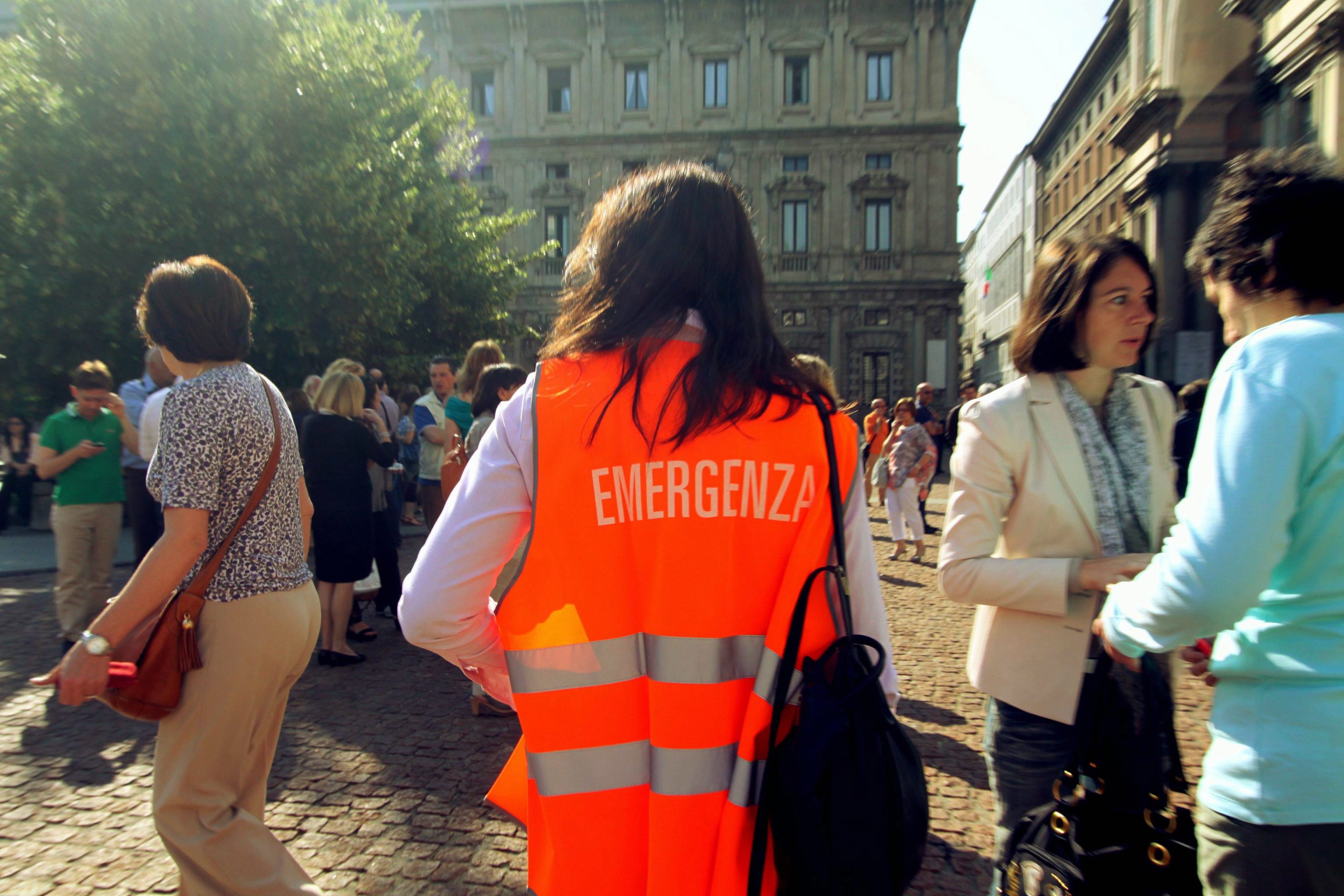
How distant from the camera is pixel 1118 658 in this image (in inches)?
70.1

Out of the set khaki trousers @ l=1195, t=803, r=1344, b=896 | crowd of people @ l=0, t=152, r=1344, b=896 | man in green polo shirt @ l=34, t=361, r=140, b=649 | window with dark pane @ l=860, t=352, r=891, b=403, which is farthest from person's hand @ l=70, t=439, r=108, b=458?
window with dark pane @ l=860, t=352, r=891, b=403

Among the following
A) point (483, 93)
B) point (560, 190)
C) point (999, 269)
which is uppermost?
point (483, 93)

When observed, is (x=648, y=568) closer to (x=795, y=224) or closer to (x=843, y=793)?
(x=843, y=793)

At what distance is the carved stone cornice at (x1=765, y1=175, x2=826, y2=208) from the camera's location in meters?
32.9

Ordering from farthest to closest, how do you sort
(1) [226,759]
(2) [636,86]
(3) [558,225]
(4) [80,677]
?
(3) [558,225] < (2) [636,86] < (1) [226,759] < (4) [80,677]

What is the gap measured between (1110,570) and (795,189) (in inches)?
1297

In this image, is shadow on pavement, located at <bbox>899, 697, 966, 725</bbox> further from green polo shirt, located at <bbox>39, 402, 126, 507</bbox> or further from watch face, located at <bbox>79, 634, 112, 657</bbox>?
green polo shirt, located at <bbox>39, 402, 126, 507</bbox>

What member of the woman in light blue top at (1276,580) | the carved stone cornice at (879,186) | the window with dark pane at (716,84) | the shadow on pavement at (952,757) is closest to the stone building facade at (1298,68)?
A: the shadow on pavement at (952,757)

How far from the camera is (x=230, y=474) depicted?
2348 mm

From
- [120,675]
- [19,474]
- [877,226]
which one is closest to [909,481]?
[120,675]

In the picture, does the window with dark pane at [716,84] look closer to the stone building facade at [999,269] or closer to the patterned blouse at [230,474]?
the stone building facade at [999,269]

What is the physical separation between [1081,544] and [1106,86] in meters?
38.6

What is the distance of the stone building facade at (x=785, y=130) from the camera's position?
3222cm

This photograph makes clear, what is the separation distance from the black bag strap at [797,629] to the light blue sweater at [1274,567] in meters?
0.53
